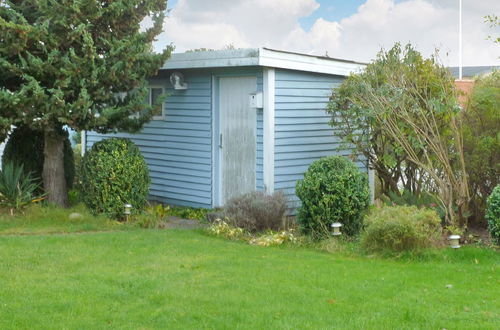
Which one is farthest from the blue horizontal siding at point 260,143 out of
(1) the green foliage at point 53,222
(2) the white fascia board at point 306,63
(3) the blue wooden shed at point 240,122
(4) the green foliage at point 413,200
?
(1) the green foliage at point 53,222

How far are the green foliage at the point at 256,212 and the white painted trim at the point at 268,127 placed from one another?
932mm

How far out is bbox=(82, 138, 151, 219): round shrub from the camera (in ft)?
39.0

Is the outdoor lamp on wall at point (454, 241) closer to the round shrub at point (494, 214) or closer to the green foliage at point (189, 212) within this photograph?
the round shrub at point (494, 214)

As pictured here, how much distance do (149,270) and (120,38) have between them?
→ 5474 mm

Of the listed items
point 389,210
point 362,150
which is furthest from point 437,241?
point 362,150

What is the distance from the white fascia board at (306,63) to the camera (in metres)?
11.7

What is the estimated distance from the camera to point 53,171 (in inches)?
508

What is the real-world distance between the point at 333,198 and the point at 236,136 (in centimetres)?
307

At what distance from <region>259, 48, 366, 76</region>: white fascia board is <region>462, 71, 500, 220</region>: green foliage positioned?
8.38 ft

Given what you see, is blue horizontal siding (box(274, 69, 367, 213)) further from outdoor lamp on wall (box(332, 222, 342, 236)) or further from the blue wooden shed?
outdoor lamp on wall (box(332, 222, 342, 236))

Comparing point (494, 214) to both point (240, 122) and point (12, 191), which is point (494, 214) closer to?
point (240, 122)

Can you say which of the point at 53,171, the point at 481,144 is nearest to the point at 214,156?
the point at 53,171

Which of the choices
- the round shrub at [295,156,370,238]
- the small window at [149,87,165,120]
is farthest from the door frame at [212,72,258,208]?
the round shrub at [295,156,370,238]

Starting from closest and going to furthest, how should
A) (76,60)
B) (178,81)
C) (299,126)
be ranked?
(76,60)
(299,126)
(178,81)
